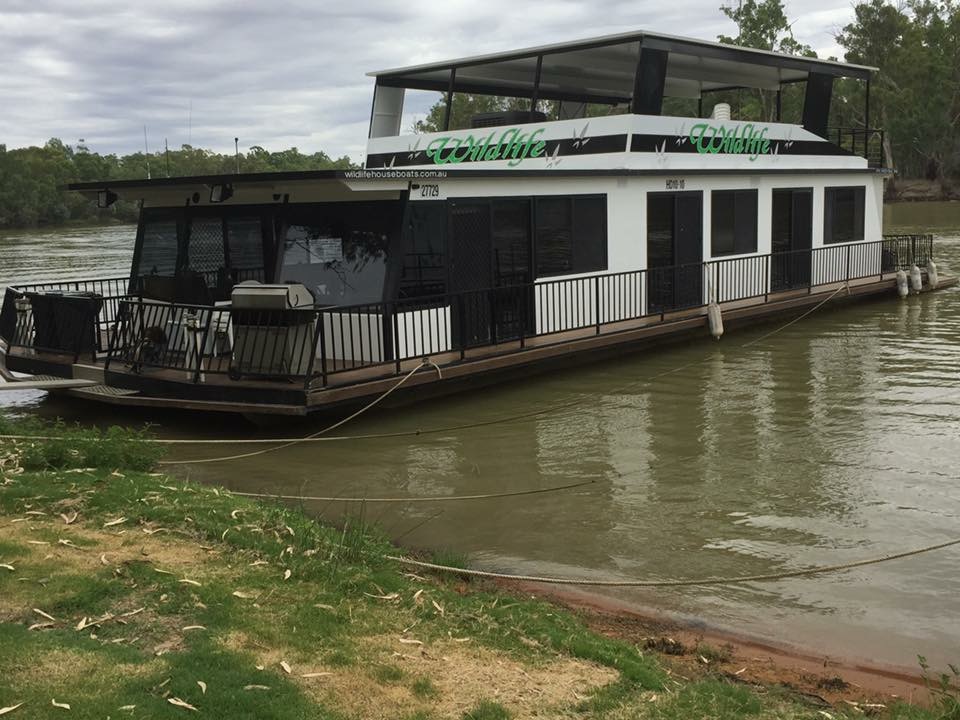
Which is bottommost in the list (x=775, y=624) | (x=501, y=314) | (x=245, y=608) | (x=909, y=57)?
(x=775, y=624)

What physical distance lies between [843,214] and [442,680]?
55.8ft

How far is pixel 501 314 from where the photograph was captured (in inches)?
489

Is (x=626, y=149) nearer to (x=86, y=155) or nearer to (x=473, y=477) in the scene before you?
(x=473, y=477)

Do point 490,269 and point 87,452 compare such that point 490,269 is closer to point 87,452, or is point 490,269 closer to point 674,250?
point 674,250

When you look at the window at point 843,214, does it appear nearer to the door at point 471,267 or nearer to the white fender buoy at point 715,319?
the white fender buoy at point 715,319

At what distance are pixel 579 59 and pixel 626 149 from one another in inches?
95.7

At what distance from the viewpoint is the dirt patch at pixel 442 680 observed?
411 centimetres

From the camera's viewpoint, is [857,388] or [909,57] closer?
[857,388]

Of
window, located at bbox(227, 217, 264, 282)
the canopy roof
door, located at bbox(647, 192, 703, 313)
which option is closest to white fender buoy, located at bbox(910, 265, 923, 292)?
the canopy roof

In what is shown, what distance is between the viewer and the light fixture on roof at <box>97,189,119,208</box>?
40.6 ft

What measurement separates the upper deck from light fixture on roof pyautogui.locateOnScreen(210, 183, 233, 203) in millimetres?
4003

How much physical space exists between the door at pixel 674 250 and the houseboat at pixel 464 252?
41 millimetres

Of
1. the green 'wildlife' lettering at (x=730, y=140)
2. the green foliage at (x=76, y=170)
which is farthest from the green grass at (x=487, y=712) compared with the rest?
the green foliage at (x=76, y=170)

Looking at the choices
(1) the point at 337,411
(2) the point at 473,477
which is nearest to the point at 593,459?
(2) the point at 473,477
